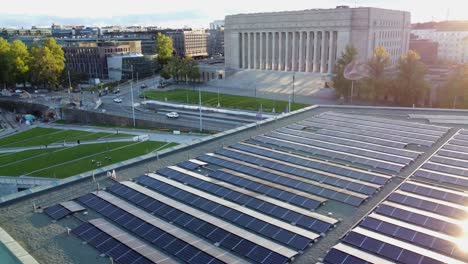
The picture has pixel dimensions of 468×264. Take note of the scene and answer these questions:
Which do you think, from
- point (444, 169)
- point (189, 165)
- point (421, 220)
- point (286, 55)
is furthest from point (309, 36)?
point (421, 220)

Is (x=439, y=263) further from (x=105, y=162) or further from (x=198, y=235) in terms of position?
(x=105, y=162)

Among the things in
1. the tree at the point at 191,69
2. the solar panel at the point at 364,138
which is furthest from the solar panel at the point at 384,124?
the tree at the point at 191,69

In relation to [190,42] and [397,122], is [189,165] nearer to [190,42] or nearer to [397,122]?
[397,122]

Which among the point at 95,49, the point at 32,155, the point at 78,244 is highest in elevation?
the point at 95,49

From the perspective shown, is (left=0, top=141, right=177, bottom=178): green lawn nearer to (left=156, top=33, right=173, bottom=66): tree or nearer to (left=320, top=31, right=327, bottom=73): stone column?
(left=320, top=31, right=327, bottom=73): stone column

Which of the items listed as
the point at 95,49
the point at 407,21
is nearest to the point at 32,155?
the point at 95,49

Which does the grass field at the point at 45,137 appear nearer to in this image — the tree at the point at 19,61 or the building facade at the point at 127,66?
the tree at the point at 19,61

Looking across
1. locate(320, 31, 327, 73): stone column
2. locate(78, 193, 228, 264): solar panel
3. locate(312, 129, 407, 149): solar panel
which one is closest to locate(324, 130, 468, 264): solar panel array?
locate(78, 193, 228, 264): solar panel
